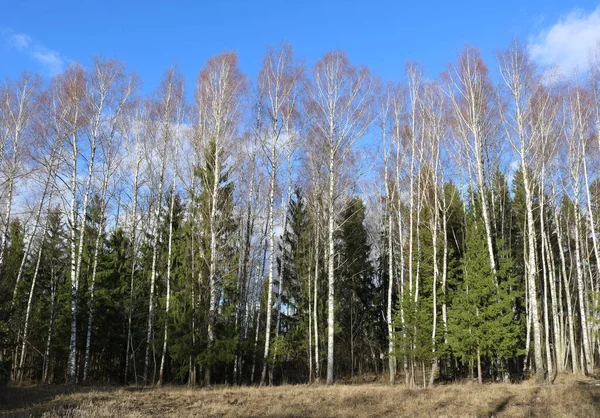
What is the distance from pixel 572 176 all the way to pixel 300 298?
14105 mm

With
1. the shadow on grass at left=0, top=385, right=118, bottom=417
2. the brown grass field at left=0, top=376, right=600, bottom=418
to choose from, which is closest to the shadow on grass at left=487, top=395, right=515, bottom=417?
the brown grass field at left=0, top=376, right=600, bottom=418

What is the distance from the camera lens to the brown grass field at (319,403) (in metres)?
9.60

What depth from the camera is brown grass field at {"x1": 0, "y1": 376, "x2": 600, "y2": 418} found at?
31.5ft

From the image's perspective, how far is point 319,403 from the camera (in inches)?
432

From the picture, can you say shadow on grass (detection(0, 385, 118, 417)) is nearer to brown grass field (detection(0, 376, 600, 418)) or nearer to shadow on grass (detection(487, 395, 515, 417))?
brown grass field (detection(0, 376, 600, 418))

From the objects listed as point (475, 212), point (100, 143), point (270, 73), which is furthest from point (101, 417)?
point (475, 212)

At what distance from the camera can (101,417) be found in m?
8.75

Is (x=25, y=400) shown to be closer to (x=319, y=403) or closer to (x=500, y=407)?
(x=319, y=403)

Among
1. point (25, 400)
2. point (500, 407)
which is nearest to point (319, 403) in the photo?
point (500, 407)

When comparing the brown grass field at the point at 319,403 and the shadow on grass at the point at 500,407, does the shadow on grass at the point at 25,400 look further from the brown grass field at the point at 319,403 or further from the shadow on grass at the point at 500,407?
the shadow on grass at the point at 500,407

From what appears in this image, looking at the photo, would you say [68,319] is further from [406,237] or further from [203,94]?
[406,237]

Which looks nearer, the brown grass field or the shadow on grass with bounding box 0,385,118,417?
the shadow on grass with bounding box 0,385,118,417

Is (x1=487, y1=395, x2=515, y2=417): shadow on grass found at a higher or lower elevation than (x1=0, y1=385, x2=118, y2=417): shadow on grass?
higher

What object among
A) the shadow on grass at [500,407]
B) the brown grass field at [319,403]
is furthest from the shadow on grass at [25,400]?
the shadow on grass at [500,407]
